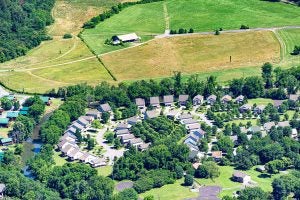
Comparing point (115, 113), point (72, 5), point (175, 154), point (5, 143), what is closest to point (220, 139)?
point (175, 154)

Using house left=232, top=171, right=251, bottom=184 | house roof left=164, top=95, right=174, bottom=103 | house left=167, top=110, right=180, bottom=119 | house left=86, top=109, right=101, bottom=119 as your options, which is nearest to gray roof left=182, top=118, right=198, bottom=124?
A: house left=167, top=110, right=180, bottom=119

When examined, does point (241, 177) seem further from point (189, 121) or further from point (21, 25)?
point (21, 25)

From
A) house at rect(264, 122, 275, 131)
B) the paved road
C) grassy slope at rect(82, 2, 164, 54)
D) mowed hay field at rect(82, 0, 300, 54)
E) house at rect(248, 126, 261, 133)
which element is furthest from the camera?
mowed hay field at rect(82, 0, 300, 54)

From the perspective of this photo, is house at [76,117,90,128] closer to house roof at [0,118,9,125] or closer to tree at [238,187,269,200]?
house roof at [0,118,9,125]

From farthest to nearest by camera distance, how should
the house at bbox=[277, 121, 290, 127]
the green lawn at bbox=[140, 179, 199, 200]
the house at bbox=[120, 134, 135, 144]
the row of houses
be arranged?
the house at bbox=[277, 121, 290, 127], the house at bbox=[120, 134, 135, 144], the row of houses, the green lawn at bbox=[140, 179, 199, 200]

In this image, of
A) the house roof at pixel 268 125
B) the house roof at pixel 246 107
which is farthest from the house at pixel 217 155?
the house roof at pixel 246 107

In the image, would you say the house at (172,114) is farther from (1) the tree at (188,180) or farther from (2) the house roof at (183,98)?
(1) the tree at (188,180)

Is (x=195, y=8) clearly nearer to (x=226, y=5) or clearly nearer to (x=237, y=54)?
(x=226, y=5)

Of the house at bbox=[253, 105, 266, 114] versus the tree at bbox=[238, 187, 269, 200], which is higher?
the house at bbox=[253, 105, 266, 114]
